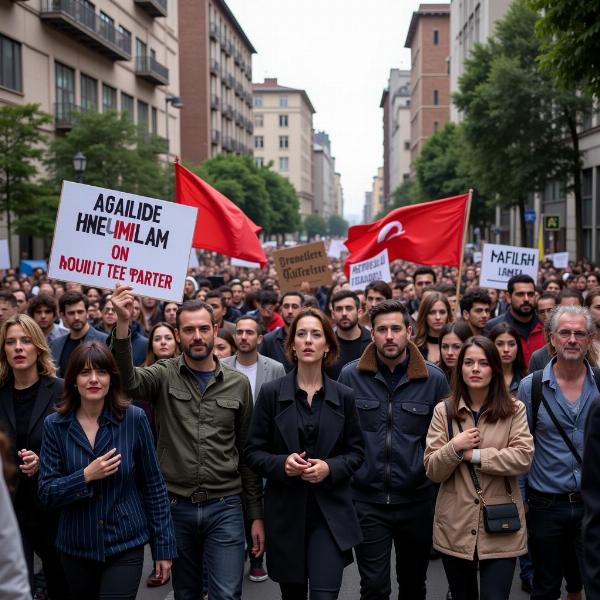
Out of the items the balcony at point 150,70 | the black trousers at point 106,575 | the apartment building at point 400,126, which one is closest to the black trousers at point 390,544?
the black trousers at point 106,575

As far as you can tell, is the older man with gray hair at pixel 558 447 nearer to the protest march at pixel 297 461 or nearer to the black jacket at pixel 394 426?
the protest march at pixel 297 461

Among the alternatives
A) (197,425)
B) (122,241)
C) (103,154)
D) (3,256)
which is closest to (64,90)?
(103,154)

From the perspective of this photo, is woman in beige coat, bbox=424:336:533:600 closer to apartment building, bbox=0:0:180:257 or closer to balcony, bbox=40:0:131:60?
apartment building, bbox=0:0:180:257

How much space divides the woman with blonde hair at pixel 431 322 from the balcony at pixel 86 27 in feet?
106

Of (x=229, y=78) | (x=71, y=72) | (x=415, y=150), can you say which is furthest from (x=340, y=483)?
(x=415, y=150)

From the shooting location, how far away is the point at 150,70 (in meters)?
50.2

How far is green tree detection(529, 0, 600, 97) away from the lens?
49.2ft

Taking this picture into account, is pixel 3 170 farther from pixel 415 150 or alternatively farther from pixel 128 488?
pixel 415 150

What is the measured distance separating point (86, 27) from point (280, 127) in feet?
396

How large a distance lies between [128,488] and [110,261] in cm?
196

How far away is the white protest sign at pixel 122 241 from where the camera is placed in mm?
5848

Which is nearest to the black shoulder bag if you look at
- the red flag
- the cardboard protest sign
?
the red flag

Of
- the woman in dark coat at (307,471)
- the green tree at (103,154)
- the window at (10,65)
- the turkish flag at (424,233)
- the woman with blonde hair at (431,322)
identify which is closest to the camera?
the woman in dark coat at (307,471)

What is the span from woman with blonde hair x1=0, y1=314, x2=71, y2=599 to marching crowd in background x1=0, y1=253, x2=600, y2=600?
11mm
